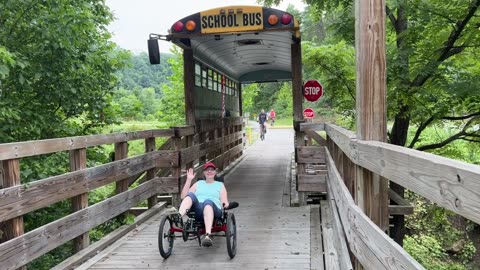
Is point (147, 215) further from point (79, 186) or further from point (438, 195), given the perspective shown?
point (438, 195)

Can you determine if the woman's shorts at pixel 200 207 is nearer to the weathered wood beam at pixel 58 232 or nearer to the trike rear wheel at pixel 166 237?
the trike rear wheel at pixel 166 237

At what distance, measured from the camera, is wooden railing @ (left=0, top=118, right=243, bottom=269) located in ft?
12.0

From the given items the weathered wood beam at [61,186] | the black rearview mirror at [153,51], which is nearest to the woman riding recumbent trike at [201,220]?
the weathered wood beam at [61,186]

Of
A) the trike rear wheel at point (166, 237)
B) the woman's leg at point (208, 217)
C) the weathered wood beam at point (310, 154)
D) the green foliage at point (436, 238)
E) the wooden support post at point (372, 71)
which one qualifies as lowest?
the green foliage at point (436, 238)

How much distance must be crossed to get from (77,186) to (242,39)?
5.43 meters

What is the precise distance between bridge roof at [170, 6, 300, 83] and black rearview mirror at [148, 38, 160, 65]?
36cm

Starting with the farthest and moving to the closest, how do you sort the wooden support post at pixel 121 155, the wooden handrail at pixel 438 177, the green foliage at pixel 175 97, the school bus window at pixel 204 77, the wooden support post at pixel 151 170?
the green foliage at pixel 175 97 → the school bus window at pixel 204 77 → the wooden support post at pixel 151 170 → the wooden support post at pixel 121 155 → the wooden handrail at pixel 438 177

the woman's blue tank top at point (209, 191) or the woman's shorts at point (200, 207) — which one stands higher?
the woman's blue tank top at point (209, 191)

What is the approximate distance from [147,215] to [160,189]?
2.09 ft

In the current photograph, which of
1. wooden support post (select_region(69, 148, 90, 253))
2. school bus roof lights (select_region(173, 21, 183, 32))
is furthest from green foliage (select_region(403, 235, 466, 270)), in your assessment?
wooden support post (select_region(69, 148, 90, 253))

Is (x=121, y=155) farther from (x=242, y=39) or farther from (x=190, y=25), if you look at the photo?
(x=242, y=39)

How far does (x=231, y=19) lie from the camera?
287 inches

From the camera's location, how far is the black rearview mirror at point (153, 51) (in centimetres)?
716

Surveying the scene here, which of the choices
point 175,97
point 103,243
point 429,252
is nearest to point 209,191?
point 103,243
